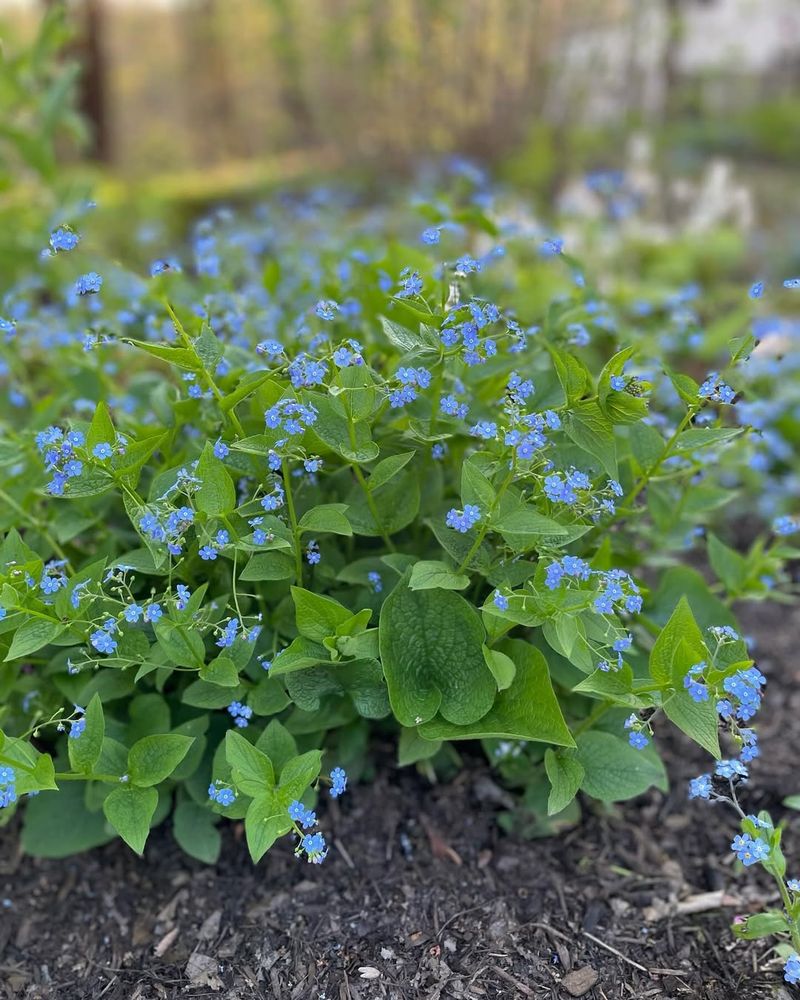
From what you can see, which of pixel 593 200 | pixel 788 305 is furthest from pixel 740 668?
pixel 593 200

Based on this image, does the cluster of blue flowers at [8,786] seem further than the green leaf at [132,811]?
No

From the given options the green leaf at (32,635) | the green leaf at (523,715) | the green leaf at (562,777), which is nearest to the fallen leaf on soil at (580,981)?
the green leaf at (562,777)

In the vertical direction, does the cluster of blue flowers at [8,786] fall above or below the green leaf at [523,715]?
above

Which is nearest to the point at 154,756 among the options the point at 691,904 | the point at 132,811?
the point at 132,811

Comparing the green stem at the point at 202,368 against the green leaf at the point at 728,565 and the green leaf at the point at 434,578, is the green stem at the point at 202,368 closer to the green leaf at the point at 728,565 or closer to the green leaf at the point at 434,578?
the green leaf at the point at 434,578

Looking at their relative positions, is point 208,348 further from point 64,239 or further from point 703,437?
point 703,437
